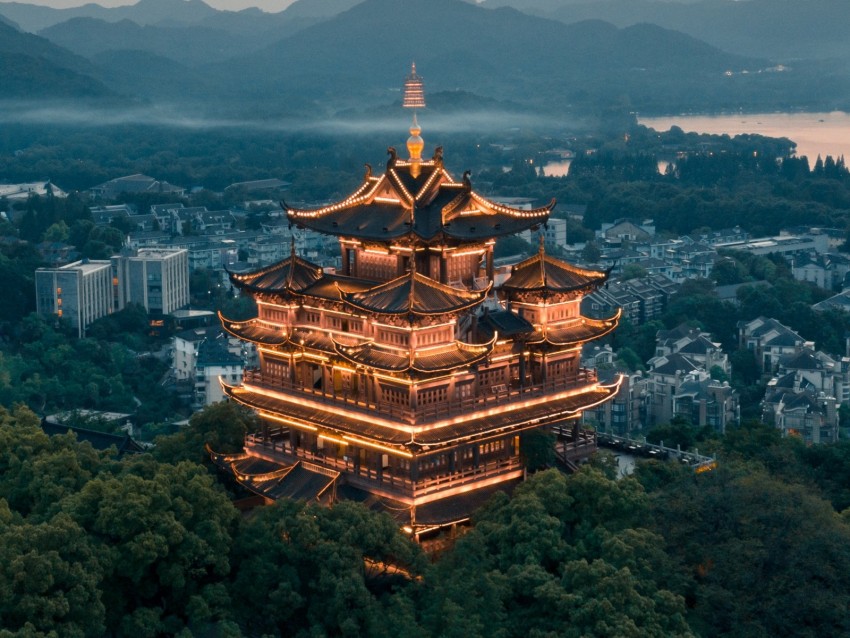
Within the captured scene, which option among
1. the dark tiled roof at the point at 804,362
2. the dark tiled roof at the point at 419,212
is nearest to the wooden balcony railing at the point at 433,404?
the dark tiled roof at the point at 419,212

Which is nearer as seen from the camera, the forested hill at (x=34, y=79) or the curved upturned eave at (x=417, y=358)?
the curved upturned eave at (x=417, y=358)

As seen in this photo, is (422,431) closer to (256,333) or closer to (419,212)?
(419,212)

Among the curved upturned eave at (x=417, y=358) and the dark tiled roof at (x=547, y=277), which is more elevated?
the dark tiled roof at (x=547, y=277)

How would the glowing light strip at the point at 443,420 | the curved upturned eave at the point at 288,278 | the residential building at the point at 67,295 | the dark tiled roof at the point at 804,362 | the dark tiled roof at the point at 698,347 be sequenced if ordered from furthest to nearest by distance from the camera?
the residential building at the point at 67,295, the dark tiled roof at the point at 698,347, the dark tiled roof at the point at 804,362, the curved upturned eave at the point at 288,278, the glowing light strip at the point at 443,420

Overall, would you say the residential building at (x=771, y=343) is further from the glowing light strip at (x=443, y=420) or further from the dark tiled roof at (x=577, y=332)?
the glowing light strip at (x=443, y=420)

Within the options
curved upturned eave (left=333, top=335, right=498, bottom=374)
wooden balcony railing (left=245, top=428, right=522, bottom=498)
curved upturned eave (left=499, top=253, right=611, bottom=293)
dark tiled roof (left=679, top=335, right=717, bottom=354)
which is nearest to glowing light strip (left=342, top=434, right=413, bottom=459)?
wooden balcony railing (left=245, top=428, right=522, bottom=498)

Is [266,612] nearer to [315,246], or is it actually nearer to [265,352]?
[265,352]

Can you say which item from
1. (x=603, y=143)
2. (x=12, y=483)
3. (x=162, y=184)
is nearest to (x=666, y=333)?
(x=12, y=483)

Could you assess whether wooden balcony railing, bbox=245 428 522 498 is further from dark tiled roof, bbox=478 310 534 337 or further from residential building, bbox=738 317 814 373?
residential building, bbox=738 317 814 373
